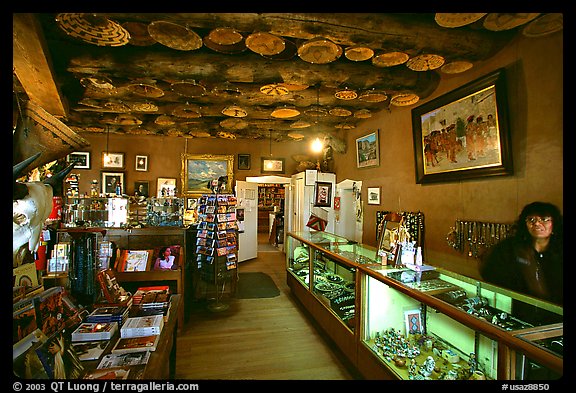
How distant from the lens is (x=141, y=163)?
749cm

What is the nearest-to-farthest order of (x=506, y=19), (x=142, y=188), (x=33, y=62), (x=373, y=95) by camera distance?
(x=506, y=19) < (x=33, y=62) < (x=373, y=95) < (x=142, y=188)

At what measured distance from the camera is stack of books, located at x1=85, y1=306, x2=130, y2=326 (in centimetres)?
179

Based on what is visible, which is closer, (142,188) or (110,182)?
(110,182)

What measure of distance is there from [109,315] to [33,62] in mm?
2482

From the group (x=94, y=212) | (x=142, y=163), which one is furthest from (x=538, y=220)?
(x=142, y=163)

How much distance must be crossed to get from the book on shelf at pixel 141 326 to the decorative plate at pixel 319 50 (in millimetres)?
2472

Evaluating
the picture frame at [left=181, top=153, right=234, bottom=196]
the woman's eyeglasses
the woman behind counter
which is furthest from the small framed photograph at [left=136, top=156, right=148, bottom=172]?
the woman's eyeglasses

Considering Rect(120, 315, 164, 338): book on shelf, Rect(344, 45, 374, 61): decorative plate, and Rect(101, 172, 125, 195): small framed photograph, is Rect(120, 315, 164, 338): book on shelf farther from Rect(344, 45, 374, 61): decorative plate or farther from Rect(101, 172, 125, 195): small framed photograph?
Rect(101, 172, 125, 195): small framed photograph

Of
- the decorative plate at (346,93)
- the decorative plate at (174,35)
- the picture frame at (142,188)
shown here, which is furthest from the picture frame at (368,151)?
the picture frame at (142,188)

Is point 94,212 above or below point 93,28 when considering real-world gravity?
below

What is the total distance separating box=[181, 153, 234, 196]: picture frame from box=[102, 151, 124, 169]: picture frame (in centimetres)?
160

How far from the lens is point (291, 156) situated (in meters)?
8.30

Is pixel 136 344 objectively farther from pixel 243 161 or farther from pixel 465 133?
pixel 243 161
